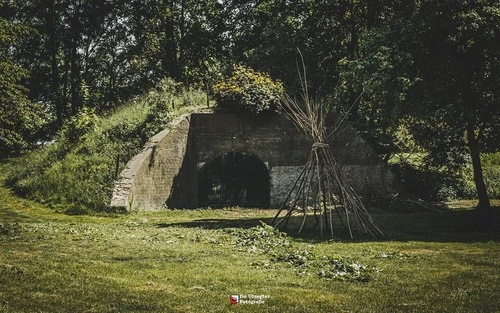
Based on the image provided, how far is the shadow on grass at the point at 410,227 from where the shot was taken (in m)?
11.7

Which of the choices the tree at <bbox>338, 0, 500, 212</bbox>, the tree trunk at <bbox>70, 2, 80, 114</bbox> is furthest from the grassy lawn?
the tree trunk at <bbox>70, 2, 80, 114</bbox>

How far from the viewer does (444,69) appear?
14.1 m

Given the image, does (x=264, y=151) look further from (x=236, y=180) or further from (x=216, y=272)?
(x=216, y=272)

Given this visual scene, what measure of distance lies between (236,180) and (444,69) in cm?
1073

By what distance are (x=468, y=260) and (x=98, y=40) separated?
29.2 m

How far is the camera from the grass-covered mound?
653 inches

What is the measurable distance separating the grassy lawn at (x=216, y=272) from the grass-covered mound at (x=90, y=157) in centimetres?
426

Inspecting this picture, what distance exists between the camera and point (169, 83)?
22500mm

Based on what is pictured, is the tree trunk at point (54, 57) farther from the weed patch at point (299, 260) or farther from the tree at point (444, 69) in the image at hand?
the weed patch at point (299, 260)

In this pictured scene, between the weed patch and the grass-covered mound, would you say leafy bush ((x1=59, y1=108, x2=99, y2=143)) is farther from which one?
the weed patch

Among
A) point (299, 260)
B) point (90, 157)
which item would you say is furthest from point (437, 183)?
point (299, 260)

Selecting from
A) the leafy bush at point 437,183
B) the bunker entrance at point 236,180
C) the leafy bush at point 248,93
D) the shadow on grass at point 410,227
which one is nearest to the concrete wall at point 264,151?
the leafy bush at point 248,93

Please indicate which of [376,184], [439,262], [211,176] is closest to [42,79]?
[211,176]

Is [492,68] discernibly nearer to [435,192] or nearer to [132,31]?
[435,192]
